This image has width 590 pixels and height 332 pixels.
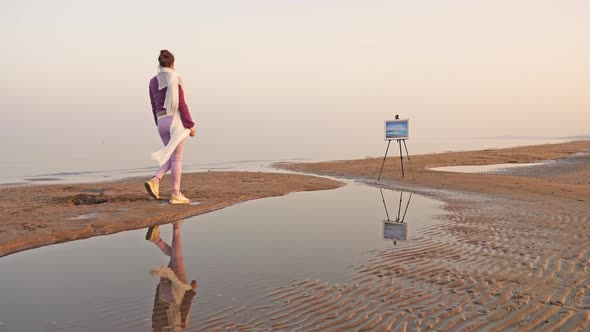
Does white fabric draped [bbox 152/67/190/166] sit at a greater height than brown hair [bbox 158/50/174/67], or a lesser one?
lesser

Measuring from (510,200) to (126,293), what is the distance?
11748 mm

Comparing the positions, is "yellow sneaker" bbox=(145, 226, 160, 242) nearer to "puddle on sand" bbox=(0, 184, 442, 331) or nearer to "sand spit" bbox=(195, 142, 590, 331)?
"puddle on sand" bbox=(0, 184, 442, 331)

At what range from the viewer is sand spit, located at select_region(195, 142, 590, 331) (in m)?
4.27

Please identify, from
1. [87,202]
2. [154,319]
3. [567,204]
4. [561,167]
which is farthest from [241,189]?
[561,167]

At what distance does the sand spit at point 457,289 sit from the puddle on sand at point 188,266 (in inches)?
12.9

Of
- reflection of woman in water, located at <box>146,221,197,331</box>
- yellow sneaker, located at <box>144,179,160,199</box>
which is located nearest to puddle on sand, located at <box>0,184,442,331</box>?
reflection of woman in water, located at <box>146,221,197,331</box>

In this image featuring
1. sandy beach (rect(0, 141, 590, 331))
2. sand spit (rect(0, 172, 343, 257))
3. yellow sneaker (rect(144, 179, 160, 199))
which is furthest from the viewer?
yellow sneaker (rect(144, 179, 160, 199))

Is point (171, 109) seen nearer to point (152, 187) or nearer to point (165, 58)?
point (165, 58)

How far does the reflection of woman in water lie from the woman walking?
12.5ft

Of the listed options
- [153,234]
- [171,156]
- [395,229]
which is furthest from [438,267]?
[171,156]

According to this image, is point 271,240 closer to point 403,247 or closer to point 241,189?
point 403,247

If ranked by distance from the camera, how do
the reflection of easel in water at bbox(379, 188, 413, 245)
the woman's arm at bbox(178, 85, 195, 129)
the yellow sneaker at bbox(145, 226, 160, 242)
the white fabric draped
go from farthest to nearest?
1. the woman's arm at bbox(178, 85, 195, 129)
2. the white fabric draped
3. the reflection of easel in water at bbox(379, 188, 413, 245)
4. the yellow sneaker at bbox(145, 226, 160, 242)

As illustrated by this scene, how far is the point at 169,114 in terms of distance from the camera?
1041 centimetres

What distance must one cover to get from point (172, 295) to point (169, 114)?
632cm
